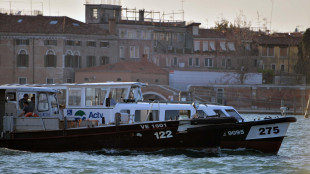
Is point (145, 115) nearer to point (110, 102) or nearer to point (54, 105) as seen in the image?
point (110, 102)

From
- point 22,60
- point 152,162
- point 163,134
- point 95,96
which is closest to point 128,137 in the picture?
point 163,134

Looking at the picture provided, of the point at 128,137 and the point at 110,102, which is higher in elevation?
the point at 110,102

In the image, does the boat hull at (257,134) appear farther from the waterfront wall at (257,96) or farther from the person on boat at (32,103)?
the waterfront wall at (257,96)

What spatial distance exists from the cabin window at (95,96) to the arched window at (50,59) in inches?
1572

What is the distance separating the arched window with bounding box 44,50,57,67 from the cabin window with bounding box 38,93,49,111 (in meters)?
40.3

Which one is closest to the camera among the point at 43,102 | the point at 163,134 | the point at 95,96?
the point at 163,134

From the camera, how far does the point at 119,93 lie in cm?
2531

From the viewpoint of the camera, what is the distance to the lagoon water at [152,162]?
2106cm

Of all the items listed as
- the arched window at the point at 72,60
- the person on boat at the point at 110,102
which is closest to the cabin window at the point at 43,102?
the person on boat at the point at 110,102

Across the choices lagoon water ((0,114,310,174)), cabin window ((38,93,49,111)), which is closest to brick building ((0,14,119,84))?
cabin window ((38,93,49,111))

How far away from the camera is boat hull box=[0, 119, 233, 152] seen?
22922 mm

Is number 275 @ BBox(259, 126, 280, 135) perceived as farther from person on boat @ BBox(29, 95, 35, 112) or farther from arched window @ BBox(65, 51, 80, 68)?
arched window @ BBox(65, 51, 80, 68)

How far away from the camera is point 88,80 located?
63031 mm

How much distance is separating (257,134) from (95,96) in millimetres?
5418
